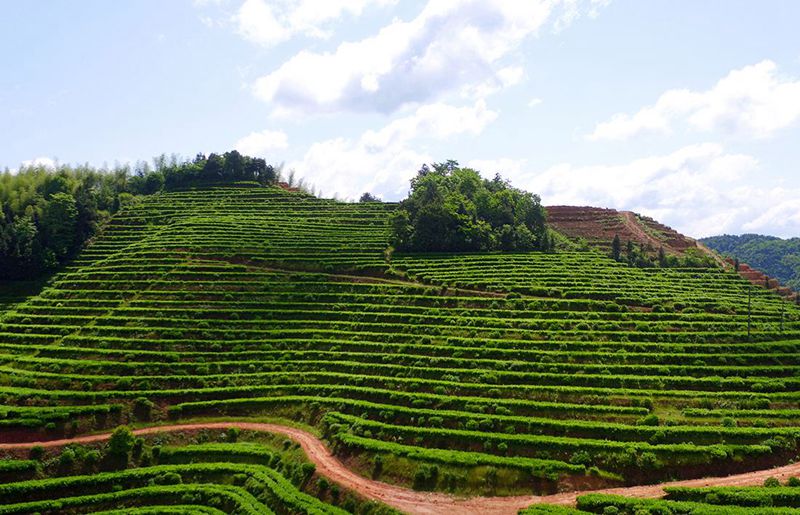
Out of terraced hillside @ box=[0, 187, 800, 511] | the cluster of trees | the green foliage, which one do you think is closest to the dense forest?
the cluster of trees

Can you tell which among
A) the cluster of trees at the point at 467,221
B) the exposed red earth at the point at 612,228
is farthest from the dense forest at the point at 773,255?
the cluster of trees at the point at 467,221

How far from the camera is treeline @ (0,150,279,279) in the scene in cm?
6912

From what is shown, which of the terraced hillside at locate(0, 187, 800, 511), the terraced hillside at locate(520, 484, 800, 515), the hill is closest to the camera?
the terraced hillside at locate(520, 484, 800, 515)

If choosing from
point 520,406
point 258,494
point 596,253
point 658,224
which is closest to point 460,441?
point 520,406

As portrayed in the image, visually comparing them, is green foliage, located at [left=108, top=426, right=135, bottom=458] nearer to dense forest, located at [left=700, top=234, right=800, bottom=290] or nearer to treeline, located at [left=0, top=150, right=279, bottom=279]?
treeline, located at [left=0, top=150, right=279, bottom=279]

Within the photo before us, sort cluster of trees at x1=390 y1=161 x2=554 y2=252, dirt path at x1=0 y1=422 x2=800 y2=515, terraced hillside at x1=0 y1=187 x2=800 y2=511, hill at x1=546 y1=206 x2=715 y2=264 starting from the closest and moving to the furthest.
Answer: dirt path at x1=0 y1=422 x2=800 y2=515, terraced hillside at x1=0 y1=187 x2=800 y2=511, cluster of trees at x1=390 y1=161 x2=554 y2=252, hill at x1=546 y1=206 x2=715 y2=264

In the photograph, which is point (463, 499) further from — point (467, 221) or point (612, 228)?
point (612, 228)

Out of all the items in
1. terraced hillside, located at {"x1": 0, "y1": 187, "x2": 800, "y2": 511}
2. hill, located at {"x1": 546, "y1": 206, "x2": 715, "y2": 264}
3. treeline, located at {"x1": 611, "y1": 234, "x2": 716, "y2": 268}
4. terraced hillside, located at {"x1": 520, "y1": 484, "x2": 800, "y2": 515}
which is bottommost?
terraced hillside, located at {"x1": 520, "y1": 484, "x2": 800, "y2": 515}

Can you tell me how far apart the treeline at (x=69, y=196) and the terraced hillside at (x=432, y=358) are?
626 cm

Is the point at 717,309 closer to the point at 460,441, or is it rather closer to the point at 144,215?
the point at 460,441

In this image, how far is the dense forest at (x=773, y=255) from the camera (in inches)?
5192

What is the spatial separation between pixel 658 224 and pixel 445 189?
41.2 metres

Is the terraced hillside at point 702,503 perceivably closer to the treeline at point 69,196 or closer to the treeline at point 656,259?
the treeline at point 656,259

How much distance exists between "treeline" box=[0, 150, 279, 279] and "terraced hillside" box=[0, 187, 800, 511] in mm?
6259
